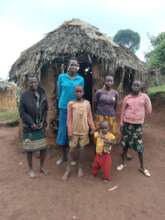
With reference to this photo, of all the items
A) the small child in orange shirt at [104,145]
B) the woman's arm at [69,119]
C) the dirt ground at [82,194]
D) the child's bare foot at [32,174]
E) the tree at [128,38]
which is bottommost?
the dirt ground at [82,194]

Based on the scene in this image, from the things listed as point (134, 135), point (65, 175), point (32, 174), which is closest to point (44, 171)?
point (32, 174)

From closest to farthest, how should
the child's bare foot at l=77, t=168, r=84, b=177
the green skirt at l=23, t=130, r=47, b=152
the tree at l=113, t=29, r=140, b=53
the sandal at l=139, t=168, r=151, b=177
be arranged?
the green skirt at l=23, t=130, r=47, b=152
the child's bare foot at l=77, t=168, r=84, b=177
the sandal at l=139, t=168, r=151, b=177
the tree at l=113, t=29, r=140, b=53

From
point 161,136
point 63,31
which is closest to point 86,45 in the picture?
point 63,31

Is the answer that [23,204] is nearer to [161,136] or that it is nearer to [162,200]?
[162,200]

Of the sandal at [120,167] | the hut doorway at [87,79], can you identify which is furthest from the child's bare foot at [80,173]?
the hut doorway at [87,79]

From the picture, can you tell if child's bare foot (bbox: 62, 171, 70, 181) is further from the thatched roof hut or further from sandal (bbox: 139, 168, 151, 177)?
the thatched roof hut

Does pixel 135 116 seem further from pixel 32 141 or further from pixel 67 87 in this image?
pixel 32 141

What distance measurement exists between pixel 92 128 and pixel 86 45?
210 centimetres

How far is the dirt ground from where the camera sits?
4289 mm

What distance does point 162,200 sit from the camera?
15.5 ft

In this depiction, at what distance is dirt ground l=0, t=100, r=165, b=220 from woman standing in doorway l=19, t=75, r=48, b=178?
2.17ft

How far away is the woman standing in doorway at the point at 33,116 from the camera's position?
5.03m

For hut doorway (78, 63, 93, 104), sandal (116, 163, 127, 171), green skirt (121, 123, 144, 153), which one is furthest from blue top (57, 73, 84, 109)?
hut doorway (78, 63, 93, 104)

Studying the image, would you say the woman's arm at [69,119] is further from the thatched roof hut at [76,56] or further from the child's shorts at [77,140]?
the thatched roof hut at [76,56]
